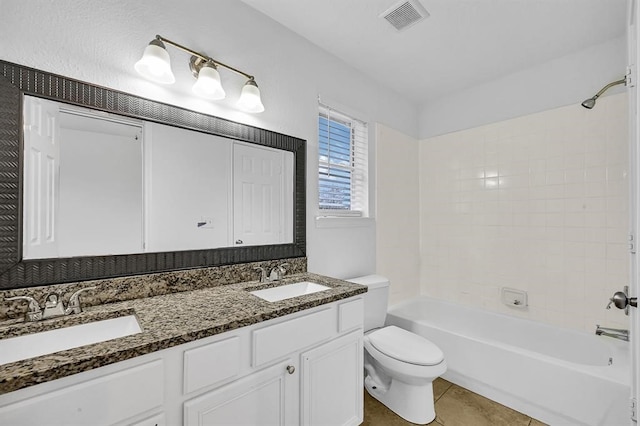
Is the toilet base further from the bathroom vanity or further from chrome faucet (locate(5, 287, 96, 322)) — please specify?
chrome faucet (locate(5, 287, 96, 322))

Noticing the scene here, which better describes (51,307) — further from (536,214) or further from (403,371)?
(536,214)

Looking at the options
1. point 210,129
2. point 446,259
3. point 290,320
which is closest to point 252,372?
point 290,320

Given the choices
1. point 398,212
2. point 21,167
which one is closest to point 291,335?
point 21,167

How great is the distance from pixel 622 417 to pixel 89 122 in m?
2.95

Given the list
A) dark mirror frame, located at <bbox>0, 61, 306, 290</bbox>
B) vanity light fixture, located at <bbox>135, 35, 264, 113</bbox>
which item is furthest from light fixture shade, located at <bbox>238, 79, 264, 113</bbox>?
dark mirror frame, located at <bbox>0, 61, 306, 290</bbox>

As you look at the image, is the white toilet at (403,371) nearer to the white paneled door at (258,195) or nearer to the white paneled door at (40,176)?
the white paneled door at (258,195)

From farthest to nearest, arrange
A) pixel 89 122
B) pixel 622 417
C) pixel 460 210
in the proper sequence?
pixel 460 210
pixel 622 417
pixel 89 122

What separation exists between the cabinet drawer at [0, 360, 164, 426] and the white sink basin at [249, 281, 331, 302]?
27.2 inches

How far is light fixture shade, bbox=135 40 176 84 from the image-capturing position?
1229 mm

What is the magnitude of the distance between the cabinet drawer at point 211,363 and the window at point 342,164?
1254mm

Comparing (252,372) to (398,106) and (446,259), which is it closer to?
(446,259)

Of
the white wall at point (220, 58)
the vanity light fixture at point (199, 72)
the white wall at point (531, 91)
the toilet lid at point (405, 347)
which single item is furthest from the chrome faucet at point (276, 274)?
the white wall at point (531, 91)

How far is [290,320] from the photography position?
4.00ft

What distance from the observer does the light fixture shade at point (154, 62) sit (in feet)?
4.03
